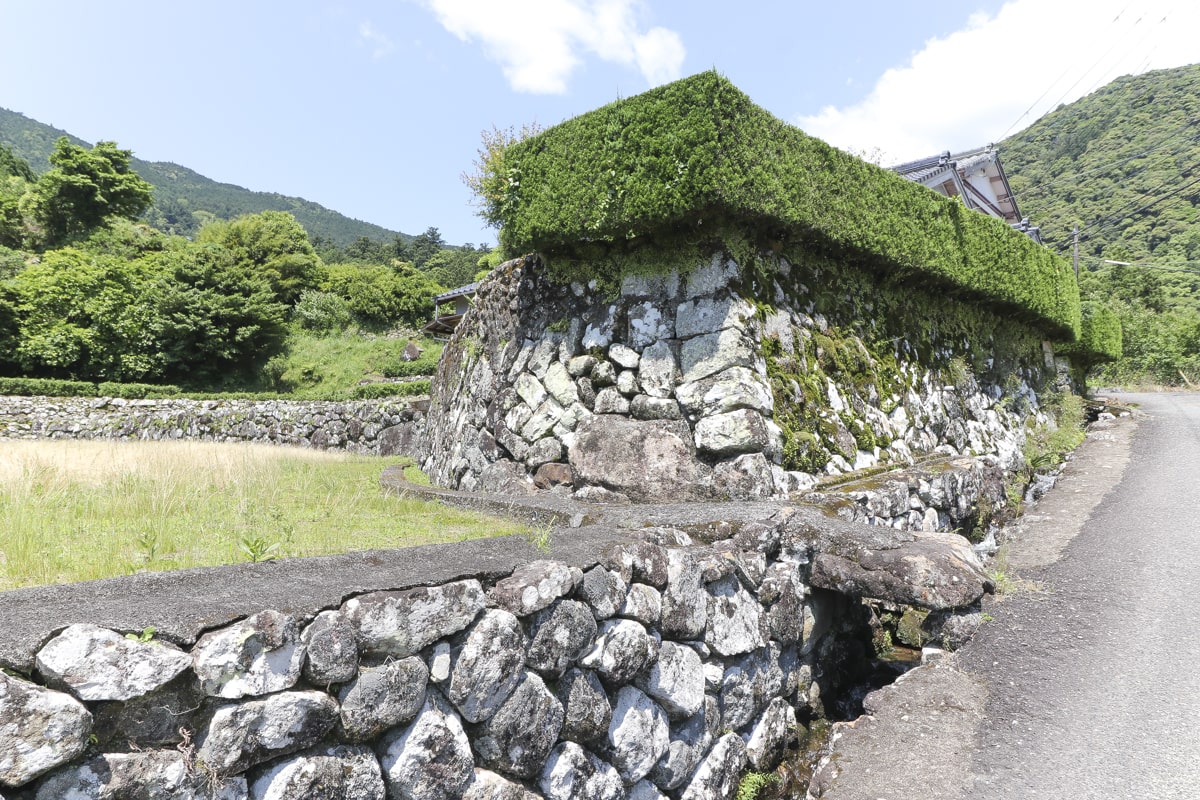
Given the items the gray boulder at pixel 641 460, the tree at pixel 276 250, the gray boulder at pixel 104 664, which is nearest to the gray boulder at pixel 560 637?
the gray boulder at pixel 104 664

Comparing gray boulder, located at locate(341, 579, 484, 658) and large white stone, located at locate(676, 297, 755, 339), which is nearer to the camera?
gray boulder, located at locate(341, 579, 484, 658)

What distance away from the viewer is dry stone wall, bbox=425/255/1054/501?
19.1ft

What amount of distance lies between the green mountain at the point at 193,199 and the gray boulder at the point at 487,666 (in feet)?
296

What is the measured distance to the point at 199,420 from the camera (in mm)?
19359

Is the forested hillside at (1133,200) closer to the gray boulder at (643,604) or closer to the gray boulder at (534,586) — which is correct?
the gray boulder at (643,604)

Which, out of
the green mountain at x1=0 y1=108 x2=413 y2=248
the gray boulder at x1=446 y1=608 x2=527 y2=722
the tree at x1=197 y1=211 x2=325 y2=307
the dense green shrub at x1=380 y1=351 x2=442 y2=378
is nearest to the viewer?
the gray boulder at x1=446 y1=608 x2=527 y2=722

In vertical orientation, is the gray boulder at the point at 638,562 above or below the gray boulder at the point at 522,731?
above

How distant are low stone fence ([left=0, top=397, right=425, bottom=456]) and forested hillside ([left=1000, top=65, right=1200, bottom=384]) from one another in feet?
89.1

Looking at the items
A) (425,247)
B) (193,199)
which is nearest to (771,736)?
(425,247)

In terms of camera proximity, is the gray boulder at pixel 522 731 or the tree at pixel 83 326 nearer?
the gray boulder at pixel 522 731

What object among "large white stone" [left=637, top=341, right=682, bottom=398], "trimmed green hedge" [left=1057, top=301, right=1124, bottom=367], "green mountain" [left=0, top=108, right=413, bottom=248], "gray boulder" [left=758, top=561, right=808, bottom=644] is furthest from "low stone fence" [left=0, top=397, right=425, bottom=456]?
"green mountain" [left=0, top=108, right=413, bottom=248]

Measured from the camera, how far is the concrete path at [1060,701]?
10.8ft

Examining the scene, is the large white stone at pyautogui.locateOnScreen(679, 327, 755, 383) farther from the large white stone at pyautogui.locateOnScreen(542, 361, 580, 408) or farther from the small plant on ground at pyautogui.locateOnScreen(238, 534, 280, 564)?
the small plant on ground at pyautogui.locateOnScreen(238, 534, 280, 564)

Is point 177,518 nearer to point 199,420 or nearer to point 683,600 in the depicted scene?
point 683,600
